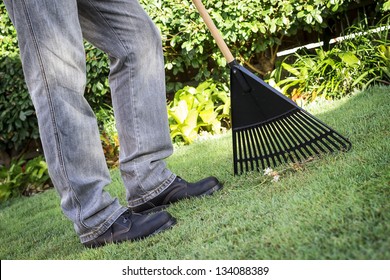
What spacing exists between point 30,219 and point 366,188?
2180mm

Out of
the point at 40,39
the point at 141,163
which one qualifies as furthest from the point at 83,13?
the point at 141,163

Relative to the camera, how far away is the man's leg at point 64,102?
1.59 meters

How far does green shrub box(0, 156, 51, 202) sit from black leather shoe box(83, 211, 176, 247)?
10.3 feet

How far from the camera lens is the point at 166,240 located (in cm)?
165

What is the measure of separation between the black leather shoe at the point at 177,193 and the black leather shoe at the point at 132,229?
23cm

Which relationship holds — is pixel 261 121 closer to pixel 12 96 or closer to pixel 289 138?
pixel 289 138

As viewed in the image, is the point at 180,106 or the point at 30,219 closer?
the point at 30,219

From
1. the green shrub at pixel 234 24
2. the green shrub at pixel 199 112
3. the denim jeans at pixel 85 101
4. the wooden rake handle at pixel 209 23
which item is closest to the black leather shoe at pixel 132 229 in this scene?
the denim jeans at pixel 85 101

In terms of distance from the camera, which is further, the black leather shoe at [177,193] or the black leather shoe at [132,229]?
the black leather shoe at [177,193]

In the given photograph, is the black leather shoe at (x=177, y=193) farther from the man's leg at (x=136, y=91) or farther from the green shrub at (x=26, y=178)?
the green shrub at (x=26, y=178)

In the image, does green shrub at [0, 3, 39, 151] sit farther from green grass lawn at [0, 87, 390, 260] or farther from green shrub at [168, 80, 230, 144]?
green grass lawn at [0, 87, 390, 260]

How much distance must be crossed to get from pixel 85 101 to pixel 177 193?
59 cm

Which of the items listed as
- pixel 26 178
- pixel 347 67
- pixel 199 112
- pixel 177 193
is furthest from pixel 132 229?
pixel 26 178
